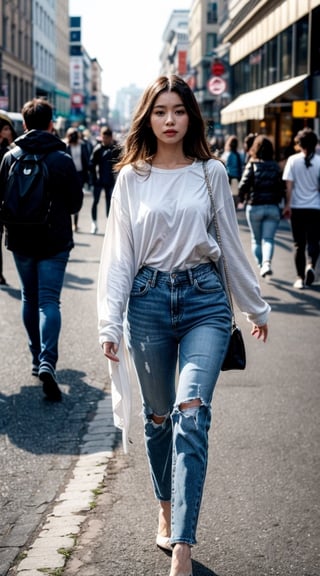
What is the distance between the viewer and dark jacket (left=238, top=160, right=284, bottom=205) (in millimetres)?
11539

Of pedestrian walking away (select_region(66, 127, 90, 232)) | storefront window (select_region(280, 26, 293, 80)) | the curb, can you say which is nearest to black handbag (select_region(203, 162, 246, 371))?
the curb

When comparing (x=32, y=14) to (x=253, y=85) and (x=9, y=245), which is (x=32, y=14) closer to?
(x=253, y=85)

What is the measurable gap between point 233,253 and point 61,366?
3.95 meters

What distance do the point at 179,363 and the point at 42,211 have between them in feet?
9.96

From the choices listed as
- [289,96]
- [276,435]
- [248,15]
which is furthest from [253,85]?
[276,435]

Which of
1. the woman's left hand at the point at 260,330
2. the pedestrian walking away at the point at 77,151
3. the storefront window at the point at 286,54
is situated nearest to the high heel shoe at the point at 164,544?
the woman's left hand at the point at 260,330

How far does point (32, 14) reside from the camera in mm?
75625

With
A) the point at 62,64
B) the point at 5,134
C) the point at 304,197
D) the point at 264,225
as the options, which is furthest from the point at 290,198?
the point at 62,64

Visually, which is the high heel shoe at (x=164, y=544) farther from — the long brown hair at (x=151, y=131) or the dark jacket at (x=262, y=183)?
the dark jacket at (x=262, y=183)

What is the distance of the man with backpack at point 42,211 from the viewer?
6.40 metres

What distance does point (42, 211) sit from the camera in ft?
21.0

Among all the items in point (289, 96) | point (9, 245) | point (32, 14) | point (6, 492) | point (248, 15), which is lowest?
point (6, 492)

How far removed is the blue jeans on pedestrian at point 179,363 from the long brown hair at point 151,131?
46cm

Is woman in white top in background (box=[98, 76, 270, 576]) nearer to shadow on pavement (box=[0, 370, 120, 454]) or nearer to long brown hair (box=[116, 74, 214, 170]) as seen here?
long brown hair (box=[116, 74, 214, 170])
